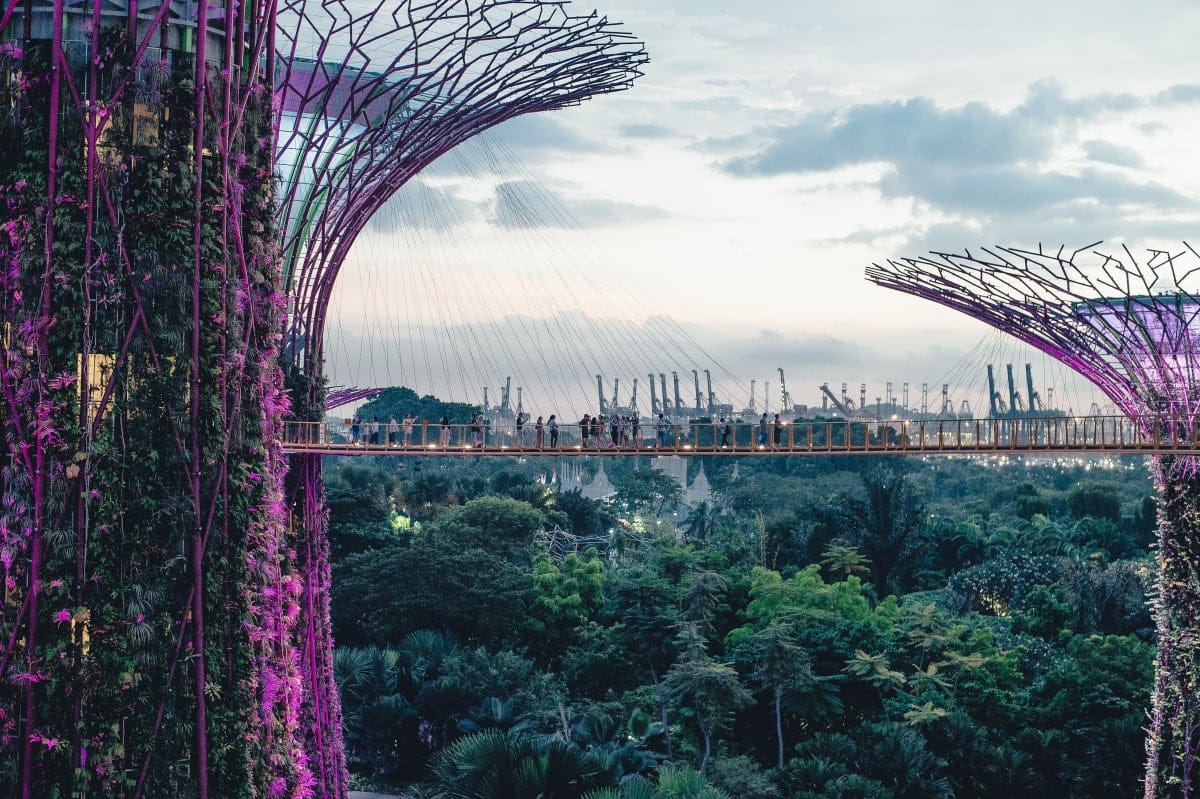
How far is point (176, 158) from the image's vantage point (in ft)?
43.1

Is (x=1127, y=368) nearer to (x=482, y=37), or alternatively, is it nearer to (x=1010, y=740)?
(x=1010, y=740)

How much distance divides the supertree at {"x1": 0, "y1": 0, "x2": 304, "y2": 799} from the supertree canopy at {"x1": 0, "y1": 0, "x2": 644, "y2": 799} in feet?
0.07

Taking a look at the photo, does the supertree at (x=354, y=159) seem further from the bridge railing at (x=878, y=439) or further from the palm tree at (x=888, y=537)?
the palm tree at (x=888, y=537)

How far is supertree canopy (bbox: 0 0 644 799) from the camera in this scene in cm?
1239

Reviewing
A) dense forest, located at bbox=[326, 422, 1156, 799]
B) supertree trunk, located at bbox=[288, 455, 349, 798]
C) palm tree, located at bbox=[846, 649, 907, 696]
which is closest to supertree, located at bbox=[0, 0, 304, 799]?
supertree trunk, located at bbox=[288, 455, 349, 798]

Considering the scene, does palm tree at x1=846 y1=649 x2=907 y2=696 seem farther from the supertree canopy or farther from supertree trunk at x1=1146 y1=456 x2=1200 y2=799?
the supertree canopy

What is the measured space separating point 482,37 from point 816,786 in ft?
53.1

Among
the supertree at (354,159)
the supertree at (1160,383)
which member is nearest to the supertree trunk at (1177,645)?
the supertree at (1160,383)

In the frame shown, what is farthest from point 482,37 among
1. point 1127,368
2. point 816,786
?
point 816,786

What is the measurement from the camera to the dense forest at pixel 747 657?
25.8m

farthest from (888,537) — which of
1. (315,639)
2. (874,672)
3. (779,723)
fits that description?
(315,639)

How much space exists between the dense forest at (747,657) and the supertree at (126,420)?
27.0 ft

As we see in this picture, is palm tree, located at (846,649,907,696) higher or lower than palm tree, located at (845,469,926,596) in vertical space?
lower

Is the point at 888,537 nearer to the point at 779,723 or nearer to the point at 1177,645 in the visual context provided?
the point at 779,723
